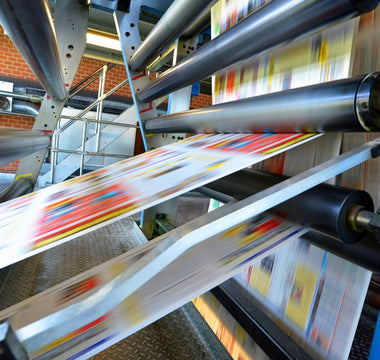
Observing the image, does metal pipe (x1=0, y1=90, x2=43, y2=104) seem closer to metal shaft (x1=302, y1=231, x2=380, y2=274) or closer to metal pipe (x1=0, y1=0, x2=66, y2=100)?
metal pipe (x1=0, y1=0, x2=66, y2=100)

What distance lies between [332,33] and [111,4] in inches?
50.8

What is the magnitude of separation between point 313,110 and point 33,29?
0.72 metres

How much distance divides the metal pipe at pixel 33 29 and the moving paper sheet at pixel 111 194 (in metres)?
0.41

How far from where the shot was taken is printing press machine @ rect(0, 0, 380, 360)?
1.12 feet

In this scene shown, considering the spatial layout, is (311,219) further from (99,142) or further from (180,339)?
(99,142)

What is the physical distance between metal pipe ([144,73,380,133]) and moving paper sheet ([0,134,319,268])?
0.11 ft

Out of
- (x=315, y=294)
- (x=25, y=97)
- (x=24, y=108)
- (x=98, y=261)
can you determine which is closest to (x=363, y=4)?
(x=315, y=294)

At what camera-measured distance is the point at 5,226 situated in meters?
0.53

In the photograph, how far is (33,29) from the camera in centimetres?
77

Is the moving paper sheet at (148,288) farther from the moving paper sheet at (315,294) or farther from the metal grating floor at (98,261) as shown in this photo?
the metal grating floor at (98,261)

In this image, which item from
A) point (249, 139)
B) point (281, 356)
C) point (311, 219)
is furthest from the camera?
point (249, 139)

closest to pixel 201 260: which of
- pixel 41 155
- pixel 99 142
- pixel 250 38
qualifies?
pixel 250 38

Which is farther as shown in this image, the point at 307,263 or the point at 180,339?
the point at 180,339

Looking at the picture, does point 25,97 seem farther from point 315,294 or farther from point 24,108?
point 315,294
